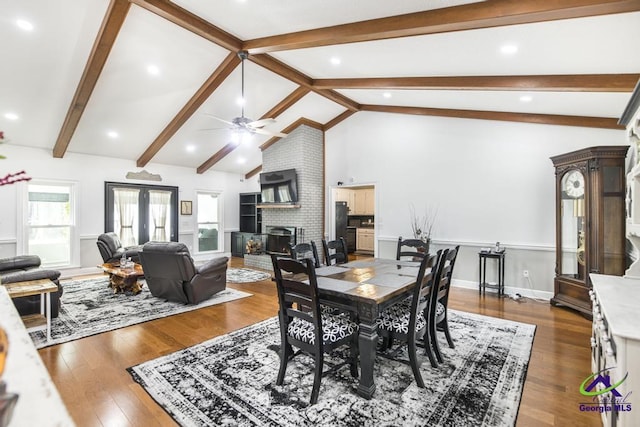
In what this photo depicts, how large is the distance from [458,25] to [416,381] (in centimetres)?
297

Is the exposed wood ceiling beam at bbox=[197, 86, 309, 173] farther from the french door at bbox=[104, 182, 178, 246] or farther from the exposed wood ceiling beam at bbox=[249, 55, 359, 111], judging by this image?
the french door at bbox=[104, 182, 178, 246]

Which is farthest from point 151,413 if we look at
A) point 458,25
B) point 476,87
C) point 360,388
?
point 476,87

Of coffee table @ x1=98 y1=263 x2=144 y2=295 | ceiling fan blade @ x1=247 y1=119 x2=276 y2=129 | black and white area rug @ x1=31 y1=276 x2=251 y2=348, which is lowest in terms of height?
black and white area rug @ x1=31 y1=276 x2=251 y2=348

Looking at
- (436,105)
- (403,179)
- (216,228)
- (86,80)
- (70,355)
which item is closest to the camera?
(70,355)

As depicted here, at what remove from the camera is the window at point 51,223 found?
621cm

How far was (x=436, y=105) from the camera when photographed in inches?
211

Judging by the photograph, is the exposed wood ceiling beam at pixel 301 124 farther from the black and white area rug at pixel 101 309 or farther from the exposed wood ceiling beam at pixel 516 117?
the black and white area rug at pixel 101 309

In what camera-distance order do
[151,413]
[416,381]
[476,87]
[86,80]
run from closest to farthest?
[151,413] < [416,381] < [476,87] < [86,80]

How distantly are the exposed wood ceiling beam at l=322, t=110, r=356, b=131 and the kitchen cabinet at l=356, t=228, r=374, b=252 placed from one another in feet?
11.8

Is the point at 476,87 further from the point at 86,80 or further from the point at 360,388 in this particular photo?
the point at 86,80

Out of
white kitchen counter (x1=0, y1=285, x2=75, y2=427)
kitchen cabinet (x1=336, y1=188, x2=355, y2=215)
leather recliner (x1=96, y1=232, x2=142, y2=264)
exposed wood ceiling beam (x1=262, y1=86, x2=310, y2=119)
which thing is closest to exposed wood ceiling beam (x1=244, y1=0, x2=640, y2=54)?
exposed wood ceiling beam (x1=262, y1=86, x2=310, y2=119)

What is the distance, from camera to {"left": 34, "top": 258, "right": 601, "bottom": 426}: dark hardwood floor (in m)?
2.08

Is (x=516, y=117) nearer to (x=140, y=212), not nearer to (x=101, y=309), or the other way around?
(x=101, y=309)

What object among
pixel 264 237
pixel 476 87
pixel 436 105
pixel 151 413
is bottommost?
pixel 151 413
